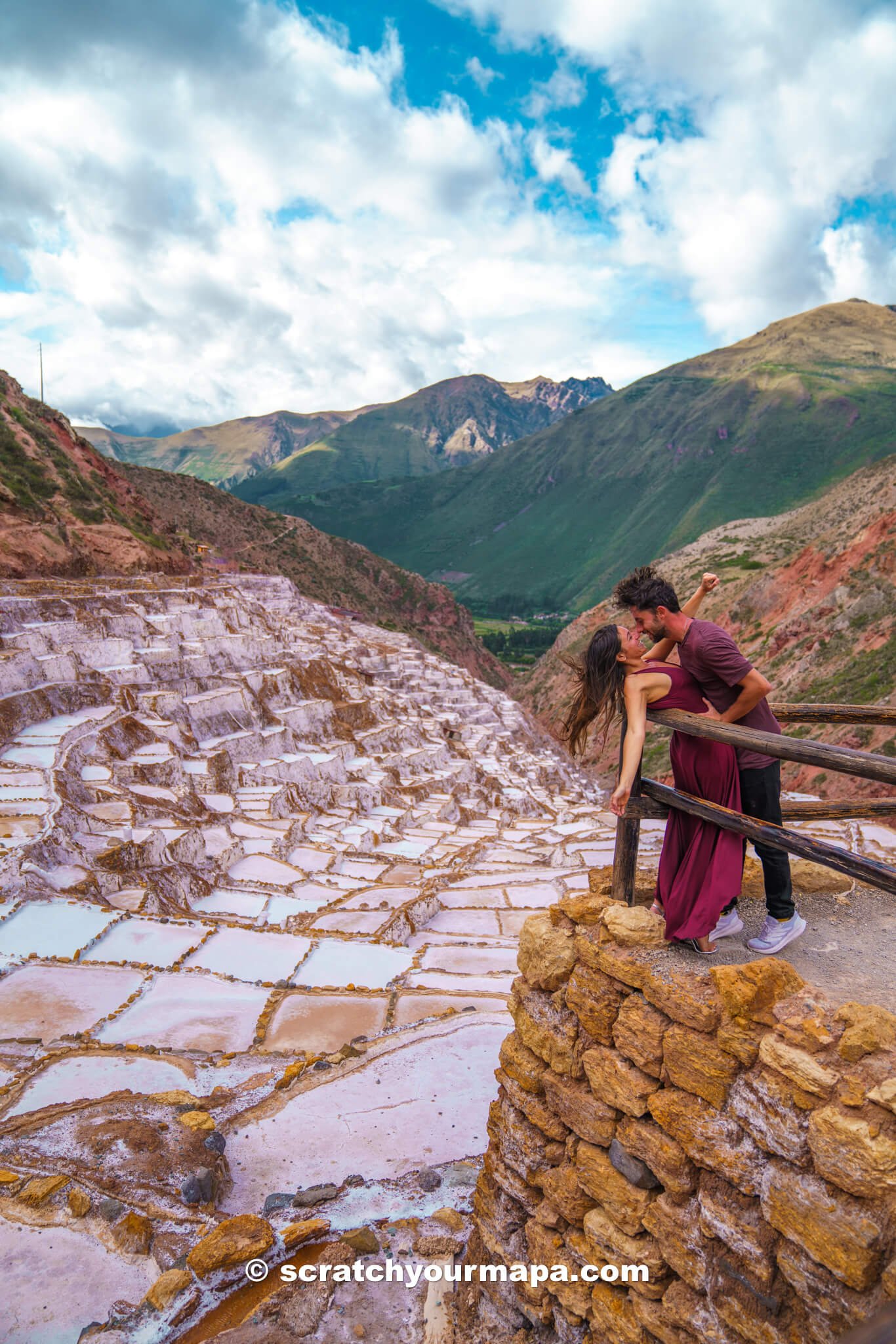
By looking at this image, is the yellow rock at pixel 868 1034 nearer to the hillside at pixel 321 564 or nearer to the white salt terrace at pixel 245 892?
the white salt terrace at pixel 245 892

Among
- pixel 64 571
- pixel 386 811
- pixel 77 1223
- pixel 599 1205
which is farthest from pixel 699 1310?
pixel 64 571

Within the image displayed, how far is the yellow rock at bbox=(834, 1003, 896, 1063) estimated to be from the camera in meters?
2.51

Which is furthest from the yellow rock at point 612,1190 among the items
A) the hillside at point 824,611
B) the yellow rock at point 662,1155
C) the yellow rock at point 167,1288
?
the hillside at point 824,611

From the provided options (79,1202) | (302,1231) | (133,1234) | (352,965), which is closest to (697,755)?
(302,1231)

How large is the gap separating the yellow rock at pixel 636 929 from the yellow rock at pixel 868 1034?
93 cm

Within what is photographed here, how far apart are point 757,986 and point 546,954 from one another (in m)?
1.20

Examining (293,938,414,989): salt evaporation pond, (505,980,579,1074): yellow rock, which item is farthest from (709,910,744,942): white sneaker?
(293,938,414,989): salt evaporation pond

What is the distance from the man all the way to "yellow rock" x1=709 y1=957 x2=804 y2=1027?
0.61 m

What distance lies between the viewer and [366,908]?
1325 centimetres

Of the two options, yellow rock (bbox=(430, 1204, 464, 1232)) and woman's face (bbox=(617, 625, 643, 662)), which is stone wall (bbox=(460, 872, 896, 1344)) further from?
woman's face (bbox=(617, 625, 643, 662))

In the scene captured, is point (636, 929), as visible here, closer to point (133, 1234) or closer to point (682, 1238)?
point (682, 1238)

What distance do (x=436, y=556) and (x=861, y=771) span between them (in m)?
163

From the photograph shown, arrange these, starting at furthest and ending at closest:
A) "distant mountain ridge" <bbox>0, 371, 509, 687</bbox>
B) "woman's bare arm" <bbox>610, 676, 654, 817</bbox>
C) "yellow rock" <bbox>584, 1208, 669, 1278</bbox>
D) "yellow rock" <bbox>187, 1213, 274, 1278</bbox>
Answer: "distant mountain ridge" <bbox>0, 371, 509, 687</bbox> < "yellow rock" <bbox>187, 1213, 274, 1278</bbox> < "woman's bare arm" <bbox>610, 676, 654, 817</bbox> < "yellow rock" <bbox>584, 1208, 669, 1278</bbox>

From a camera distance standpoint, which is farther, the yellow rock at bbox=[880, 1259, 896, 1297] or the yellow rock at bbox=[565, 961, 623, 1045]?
the yellow rock at bbox=[565, 961, 623, 1045]
